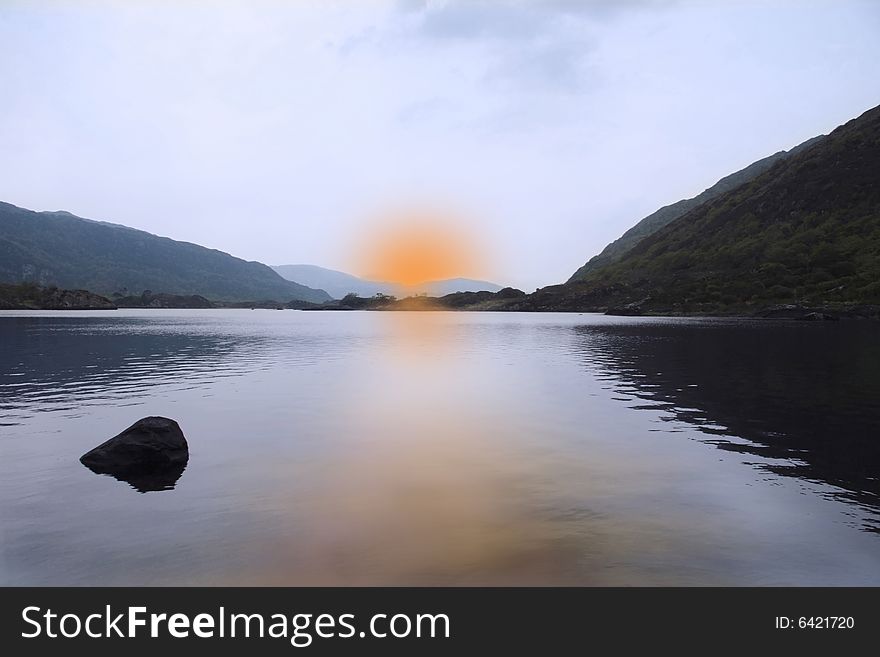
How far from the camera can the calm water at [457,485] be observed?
1658cm

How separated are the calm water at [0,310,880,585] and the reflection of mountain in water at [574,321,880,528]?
0.93 feet

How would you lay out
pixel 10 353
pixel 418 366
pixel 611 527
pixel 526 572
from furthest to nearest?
pixel 10 353, pixel 418 366, pixel 611 527, pixel 526 572

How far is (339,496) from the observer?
23.0m

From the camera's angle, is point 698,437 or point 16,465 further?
point 698,437

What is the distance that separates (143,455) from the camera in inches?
1063

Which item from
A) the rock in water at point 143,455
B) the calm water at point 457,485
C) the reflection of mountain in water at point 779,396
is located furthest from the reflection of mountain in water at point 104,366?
A: the reflection of mountain in water at point 779,396

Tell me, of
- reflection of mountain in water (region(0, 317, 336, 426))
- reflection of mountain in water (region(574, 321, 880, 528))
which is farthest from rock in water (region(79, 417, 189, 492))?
reflection of mountain in water (region(574, 321, 880, 528))

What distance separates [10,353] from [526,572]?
3698 inches

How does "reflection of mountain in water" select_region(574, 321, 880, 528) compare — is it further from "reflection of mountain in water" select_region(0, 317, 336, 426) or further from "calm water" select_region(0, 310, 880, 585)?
"reflection of mountain in water" select_region(0, 317, 336, 426)

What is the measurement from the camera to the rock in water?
86.2 ft

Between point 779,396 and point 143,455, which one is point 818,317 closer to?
point 779,396

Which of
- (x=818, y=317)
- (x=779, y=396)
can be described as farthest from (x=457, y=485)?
(x=818, y=317)
